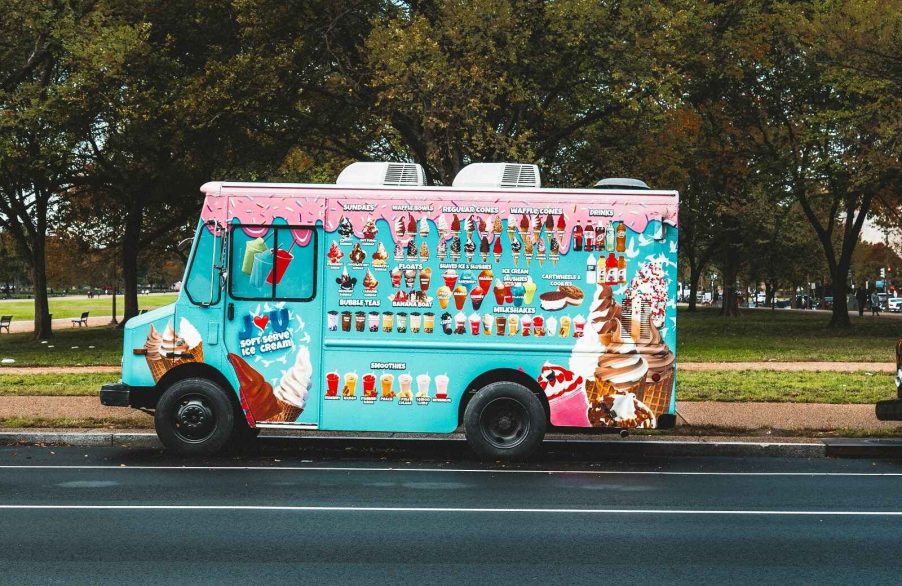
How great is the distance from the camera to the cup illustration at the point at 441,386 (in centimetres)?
1066

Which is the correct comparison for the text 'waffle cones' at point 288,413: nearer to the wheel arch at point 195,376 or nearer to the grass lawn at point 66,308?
the wheel arch at point 195,376

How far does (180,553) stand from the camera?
21.3 ft

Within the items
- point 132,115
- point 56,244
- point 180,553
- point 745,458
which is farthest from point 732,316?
point 180,553

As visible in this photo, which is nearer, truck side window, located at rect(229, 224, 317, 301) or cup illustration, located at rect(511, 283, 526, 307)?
cup illustration, located at rect(511, 283, 526, 307)

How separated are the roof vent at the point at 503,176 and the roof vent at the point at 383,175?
1.60 feet

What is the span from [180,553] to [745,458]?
6835mm

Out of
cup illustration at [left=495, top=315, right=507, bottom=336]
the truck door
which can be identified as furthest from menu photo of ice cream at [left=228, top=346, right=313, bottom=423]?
cup illustration at [left=495, top=315, right=507, bottom=336]

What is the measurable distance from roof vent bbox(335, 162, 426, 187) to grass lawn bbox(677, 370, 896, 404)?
6187 millimetres

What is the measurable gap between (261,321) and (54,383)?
769cm

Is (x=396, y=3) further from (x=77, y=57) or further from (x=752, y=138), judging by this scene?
(x=752, y=138)

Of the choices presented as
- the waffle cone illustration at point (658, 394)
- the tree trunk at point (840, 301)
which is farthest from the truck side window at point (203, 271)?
the tree trunk at point (840, 301)

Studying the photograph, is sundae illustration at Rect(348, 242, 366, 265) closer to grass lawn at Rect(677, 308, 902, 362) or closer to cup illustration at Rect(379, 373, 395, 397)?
cup illustration at Rect(379, 373, 395, 397)

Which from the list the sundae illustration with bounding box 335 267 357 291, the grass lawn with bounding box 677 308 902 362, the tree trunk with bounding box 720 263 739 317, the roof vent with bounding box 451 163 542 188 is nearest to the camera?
the sundae illustration with bounding box 335 267 357 291

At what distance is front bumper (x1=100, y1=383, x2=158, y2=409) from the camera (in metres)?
10.7
